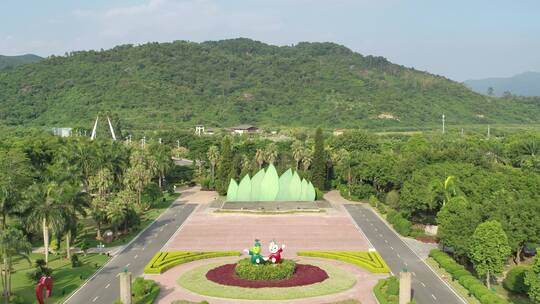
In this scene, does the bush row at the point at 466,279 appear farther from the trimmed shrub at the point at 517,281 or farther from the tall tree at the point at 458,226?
the trimmed shrub at the point at 517,281

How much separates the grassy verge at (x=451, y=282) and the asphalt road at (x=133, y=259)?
25.1 metres

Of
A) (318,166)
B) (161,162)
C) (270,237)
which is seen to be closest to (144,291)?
Result: (270,237)

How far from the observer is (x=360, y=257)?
181 ft

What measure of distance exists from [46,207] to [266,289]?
822 inches

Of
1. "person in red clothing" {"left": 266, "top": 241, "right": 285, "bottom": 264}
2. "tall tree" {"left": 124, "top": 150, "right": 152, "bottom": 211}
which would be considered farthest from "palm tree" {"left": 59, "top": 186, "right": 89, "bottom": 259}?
"tall tree" {"left": 124, "top": 150, "right": 152, "bottom": 211}

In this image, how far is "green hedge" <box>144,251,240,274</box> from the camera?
169 feet

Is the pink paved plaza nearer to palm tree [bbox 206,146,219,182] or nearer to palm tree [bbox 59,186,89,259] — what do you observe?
palm tree [bbox 59,186,89,259]

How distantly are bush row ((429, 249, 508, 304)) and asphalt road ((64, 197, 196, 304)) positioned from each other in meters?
25.7

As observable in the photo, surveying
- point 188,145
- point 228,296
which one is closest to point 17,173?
point 228,296

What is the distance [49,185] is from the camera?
53.6m

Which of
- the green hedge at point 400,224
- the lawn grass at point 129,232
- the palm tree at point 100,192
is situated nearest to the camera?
the palm tree at point 100,192

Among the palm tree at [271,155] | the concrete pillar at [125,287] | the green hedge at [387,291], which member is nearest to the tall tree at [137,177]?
the palm tree at [271,155]

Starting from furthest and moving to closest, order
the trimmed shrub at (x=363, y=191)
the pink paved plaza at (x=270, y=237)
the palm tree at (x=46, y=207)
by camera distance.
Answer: the trimmed shrub at (x=363, y=191)
the palm tree at (x=46, y=207)
the pink paved plaza at (x=270, y=237)

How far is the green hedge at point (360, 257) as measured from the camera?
170 ft
